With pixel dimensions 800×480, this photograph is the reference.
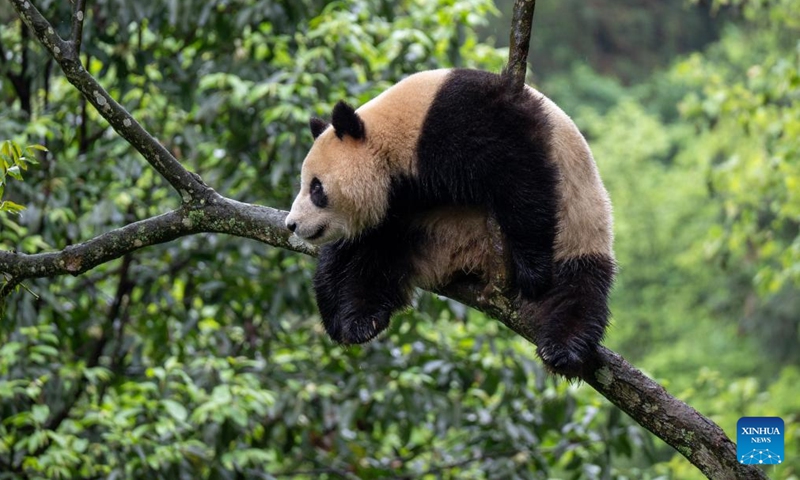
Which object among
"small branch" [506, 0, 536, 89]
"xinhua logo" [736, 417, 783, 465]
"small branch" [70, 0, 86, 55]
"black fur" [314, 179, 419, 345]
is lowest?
"xinhua logo" [736, 417, 783, 465]

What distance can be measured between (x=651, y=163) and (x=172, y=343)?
20.2m

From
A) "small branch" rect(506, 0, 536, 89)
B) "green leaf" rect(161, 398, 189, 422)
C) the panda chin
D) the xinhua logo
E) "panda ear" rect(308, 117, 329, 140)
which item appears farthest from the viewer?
"green leaf" rect(161, 398, 189, 422)

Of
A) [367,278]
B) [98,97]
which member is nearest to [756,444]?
[367,278]

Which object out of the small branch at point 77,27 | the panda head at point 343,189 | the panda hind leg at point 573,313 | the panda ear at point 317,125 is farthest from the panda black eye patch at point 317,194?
the small branch at point 77,27

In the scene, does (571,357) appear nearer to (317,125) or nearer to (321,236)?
(321,236)

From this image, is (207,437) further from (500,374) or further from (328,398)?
(500,374)

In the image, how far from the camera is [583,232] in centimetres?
364

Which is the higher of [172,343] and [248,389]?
[172,343]

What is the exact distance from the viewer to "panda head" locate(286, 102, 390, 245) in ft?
12.5

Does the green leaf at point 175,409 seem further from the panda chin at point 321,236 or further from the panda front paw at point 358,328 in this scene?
the panda chin at point 321,236

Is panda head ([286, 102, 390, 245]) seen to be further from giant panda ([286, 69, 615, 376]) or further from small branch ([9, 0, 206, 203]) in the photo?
small branch ([9, 0, 206, 203])

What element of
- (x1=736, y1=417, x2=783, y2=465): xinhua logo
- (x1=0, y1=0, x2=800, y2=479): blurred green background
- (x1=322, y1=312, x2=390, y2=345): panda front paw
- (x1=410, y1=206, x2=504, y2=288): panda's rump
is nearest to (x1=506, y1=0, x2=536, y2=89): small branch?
(x1=410, y1=206, x2=504, y2=288): panda's rump

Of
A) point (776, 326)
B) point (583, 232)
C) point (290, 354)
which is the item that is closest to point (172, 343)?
point (290, 354)

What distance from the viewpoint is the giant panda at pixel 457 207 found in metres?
3.49
